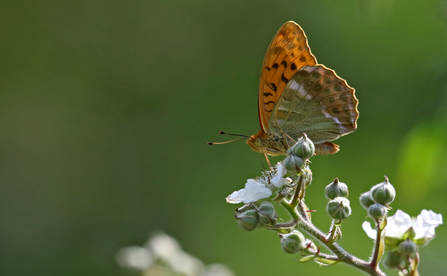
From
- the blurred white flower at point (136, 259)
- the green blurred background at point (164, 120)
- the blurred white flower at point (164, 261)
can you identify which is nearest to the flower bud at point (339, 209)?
the blurred white flower at point (164, 261)

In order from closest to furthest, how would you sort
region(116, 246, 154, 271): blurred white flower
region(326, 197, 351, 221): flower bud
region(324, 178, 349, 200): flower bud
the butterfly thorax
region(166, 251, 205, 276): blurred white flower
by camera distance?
region(326, 197, 351, 221): flower bud, region(324, 178, 349, 200): flower bud, the butterfly thorax, region(166, 251, 205, 276): blurred white flower, region(116, 246, 154, 271): blurred white flower

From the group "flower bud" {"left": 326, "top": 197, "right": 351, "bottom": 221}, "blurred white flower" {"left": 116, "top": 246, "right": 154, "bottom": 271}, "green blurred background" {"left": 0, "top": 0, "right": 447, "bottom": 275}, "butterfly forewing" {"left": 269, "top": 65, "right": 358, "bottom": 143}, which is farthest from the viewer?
"green blurred background" {"left": 0, "top": 0, "right": 447, "bottom": 275}

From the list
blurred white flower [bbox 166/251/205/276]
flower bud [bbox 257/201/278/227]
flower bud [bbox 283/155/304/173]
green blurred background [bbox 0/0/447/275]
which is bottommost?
flower bud [bbox 257/201/278/227]

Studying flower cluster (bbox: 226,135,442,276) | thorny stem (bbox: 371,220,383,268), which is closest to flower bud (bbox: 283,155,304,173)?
flower cluster (bbox: 226,135,442,276)

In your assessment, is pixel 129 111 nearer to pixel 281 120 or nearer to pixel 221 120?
pixel 221 120

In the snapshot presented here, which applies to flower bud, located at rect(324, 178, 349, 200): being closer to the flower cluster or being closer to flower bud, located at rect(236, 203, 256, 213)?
the flower cluster

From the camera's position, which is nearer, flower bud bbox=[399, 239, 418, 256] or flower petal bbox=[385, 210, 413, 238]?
flower bud bbox=[399, 239, 418, 256]

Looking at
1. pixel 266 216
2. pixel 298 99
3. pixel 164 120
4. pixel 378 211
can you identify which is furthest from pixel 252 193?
pixel 164 120

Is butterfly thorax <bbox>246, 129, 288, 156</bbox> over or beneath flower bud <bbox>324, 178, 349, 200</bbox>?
over
